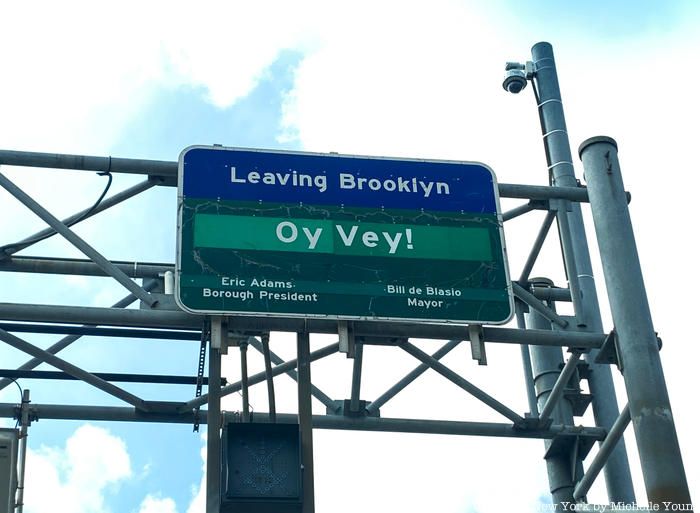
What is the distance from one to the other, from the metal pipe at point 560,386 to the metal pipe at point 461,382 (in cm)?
28

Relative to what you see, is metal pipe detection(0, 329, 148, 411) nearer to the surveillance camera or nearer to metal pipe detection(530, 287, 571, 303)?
metal pipe detection(530, 287, 571, 303)

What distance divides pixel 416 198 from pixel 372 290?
1184 mm

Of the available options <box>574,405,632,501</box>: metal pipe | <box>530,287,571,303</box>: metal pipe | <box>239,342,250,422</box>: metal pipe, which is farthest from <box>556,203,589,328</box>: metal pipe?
<box>239,342,250,422</box>: metal pipe

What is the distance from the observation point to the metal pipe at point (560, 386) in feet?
40.9

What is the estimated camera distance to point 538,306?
12469 millimetres

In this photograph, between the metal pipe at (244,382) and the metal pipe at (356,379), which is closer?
the metal pipe at (244,382)

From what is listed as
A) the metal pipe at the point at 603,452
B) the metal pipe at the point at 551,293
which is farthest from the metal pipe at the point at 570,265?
the metal pipe at the point at 603,452

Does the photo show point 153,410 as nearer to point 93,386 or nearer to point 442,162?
point 93,386

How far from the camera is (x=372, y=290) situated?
37.6 ft

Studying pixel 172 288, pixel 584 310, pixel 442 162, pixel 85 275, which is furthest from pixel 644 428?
pixel 85 275

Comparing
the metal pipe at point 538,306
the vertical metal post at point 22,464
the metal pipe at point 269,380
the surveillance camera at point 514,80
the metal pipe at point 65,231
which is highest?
the surveillance camera at point 514,80

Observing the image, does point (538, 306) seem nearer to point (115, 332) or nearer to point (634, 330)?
point (634, 330)

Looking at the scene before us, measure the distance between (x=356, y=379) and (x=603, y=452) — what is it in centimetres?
245

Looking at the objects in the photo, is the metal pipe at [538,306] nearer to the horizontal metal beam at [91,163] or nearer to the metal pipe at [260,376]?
the metal pipe at [260,376]
